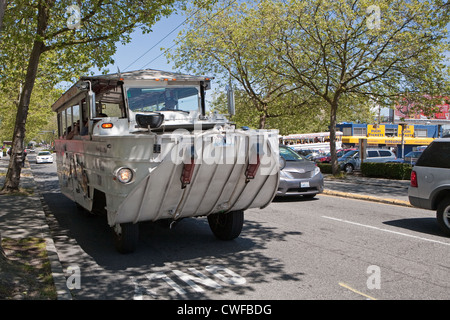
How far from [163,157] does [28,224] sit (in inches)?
193

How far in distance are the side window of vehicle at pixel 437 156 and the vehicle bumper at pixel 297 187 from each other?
428 cm

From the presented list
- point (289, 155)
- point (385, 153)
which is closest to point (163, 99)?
point (289, 155)

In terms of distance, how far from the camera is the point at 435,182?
7.86 meters

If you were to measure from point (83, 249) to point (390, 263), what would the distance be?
495 cm

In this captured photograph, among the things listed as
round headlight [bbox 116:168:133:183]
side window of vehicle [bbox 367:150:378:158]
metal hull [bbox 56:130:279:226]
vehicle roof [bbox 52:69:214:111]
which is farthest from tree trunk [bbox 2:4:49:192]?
side window of vehicle [bbox 367:150:378:158]

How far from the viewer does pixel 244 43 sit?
2398cm

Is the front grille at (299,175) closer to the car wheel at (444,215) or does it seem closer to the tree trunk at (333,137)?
the car wheel at (444,215)

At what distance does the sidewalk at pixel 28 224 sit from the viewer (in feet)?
17.5

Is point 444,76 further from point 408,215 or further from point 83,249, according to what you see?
point 83,249

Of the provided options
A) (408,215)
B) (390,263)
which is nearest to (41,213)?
(390,263)

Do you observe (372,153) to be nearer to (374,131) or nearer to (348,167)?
(348,167)

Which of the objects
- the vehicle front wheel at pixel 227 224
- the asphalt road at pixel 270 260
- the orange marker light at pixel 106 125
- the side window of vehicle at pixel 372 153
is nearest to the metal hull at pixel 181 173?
the orange marker light at pixel 106 125

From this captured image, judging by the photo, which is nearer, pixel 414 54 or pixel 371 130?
pixel 414 54

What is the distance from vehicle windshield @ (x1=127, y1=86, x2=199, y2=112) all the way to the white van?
0.06 feet
